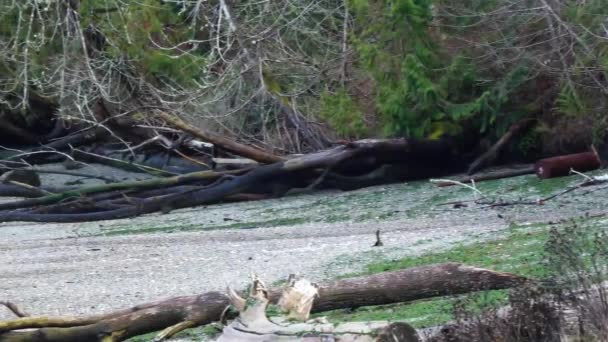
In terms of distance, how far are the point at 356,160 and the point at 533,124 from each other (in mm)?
2638

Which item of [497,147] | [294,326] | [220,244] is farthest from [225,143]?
[294,326]

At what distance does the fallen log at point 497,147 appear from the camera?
1759 centimetres

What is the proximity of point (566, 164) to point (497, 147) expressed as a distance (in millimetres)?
1947

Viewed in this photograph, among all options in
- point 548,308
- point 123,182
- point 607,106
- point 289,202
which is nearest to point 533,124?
point 607,106

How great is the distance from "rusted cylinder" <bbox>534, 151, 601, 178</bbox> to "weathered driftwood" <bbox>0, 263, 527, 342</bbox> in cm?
820

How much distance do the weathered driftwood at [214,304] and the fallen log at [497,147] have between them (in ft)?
32.3

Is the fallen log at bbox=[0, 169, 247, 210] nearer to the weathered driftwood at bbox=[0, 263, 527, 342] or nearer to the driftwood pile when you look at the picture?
the driftwood pile

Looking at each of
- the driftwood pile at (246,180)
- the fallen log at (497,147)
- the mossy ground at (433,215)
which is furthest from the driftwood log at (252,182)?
the fallen log at (497,147)

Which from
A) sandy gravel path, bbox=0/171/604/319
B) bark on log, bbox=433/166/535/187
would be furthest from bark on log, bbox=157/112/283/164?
bark on log, bbox=433/166/535/187

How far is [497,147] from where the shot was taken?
17.8 meters

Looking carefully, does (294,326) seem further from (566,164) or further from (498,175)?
(498,175)

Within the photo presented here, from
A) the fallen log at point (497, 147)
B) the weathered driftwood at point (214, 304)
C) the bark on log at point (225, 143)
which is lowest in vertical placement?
the weathered driftwood at point (214, 304)

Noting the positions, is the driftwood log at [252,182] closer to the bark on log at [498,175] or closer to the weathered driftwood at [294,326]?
the bark on log at [498,175]

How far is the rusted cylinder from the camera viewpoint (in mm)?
15844
